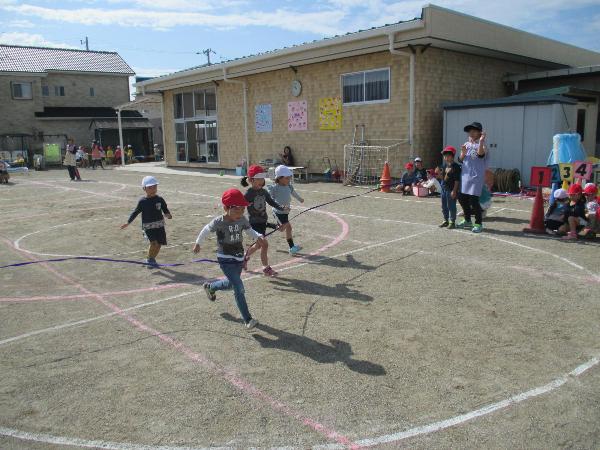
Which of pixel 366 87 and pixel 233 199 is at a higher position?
pixel 366 87

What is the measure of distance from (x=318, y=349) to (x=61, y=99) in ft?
138

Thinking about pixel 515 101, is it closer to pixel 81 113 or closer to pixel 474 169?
pixel 474 169

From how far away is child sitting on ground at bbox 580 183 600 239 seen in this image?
8.38m

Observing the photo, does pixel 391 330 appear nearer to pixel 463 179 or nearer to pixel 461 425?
pixel 461 425

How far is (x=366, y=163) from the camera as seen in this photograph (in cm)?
1741

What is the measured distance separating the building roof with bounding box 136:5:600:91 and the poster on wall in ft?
5.01

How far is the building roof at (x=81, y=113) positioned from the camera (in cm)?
3797

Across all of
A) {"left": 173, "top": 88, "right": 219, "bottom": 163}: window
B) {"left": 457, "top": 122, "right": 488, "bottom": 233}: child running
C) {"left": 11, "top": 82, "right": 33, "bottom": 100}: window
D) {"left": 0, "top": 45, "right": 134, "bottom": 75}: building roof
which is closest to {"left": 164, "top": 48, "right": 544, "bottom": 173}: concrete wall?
{"left": 173, "top": 88, "right": 219, "bottom": 163}: window

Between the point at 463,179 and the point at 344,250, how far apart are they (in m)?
2.83

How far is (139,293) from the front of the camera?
634 centimetres

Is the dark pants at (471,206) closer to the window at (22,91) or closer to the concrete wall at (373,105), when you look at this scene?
the concrete wall at (373,105)

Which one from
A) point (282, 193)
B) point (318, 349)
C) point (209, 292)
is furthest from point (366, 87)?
point (318, 349)

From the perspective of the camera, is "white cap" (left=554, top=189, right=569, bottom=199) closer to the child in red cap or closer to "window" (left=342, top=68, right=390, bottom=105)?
the child in red cap

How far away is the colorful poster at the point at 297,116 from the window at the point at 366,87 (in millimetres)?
2028
